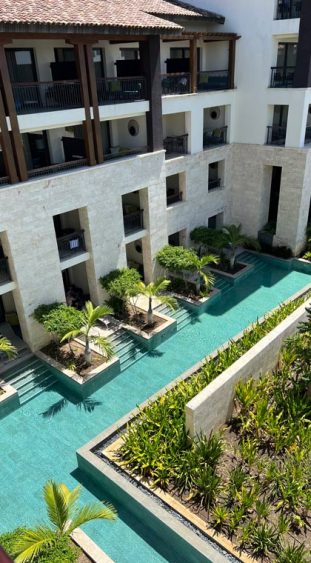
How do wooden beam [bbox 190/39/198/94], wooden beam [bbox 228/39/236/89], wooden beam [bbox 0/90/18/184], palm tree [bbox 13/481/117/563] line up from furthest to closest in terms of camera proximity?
wooden beam [bbox 228/39/236/89], wooden beam [bbox 190/39/198/94], wooden beam [bbox 0/90/18/184], palm tree [bbox 13/481/117/563]

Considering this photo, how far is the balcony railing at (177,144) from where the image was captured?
23.4m

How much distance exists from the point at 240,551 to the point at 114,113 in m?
16.4

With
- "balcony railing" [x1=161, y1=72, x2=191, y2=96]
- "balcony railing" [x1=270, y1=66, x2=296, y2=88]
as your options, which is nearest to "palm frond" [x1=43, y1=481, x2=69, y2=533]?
"balcony railing" [x1=161, y1=72, x2=191, y2=96]

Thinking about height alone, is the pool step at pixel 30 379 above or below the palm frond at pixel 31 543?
below

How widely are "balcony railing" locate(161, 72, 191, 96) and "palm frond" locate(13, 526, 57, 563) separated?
1921 centimetres

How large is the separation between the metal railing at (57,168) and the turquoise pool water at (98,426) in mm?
8478

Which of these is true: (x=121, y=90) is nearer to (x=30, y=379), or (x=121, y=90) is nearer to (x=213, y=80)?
(x=213, y=80)

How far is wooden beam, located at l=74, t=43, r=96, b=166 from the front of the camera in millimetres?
16547

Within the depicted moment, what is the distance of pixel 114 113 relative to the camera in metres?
18.7

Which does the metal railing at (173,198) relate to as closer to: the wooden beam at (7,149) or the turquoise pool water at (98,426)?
the turquoise pool water at (98,426)

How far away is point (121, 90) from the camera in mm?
19656

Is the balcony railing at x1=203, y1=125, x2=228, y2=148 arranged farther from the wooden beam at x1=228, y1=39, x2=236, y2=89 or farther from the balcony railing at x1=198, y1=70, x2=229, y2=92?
the wooden beam at x1=228, y1=39, x2=236, y2=89

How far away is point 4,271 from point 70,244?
3067 millimetres

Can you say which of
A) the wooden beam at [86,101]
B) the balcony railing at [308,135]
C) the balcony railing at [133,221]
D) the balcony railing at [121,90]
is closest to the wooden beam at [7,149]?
the wooden beam at [86,101]
